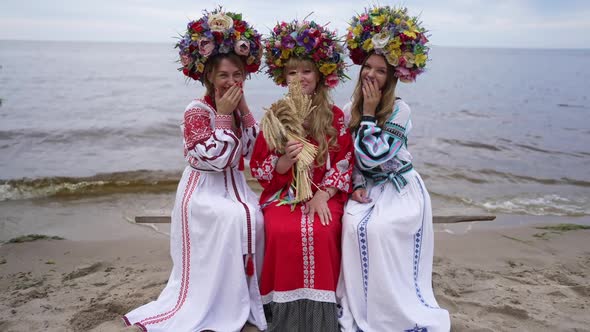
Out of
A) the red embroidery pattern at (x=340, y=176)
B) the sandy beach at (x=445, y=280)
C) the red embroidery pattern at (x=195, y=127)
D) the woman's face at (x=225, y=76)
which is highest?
the woman's face at (x=225, y=76)

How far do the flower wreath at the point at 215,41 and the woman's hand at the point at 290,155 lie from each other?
83cm

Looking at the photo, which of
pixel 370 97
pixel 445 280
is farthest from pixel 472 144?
pixel 370 97

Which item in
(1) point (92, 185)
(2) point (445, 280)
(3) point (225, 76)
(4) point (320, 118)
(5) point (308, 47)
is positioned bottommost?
(1) point (92, 185)

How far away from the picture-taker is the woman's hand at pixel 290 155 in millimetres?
3308

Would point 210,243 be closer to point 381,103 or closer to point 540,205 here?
point 381,103

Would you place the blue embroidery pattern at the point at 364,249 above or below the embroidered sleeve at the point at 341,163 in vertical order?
below

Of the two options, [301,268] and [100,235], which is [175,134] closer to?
[100,235]

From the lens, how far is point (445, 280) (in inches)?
184

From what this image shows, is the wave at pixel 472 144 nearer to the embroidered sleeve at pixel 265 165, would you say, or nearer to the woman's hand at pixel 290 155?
the embroidered sleeve at pixel 265 165

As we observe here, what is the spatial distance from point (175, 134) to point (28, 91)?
10.6m

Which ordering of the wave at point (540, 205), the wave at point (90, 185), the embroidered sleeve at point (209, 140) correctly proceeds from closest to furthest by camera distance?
the embroidered sleeve at point (209, 140)
the wave at point (540, 205)
the wave at point (90, 185)

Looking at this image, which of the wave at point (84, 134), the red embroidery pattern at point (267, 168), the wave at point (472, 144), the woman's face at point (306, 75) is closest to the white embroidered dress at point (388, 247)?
the woman's face at point (306, 75)

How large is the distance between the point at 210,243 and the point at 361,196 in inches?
45.4

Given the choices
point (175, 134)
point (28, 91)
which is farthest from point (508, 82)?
point (28, 91)
